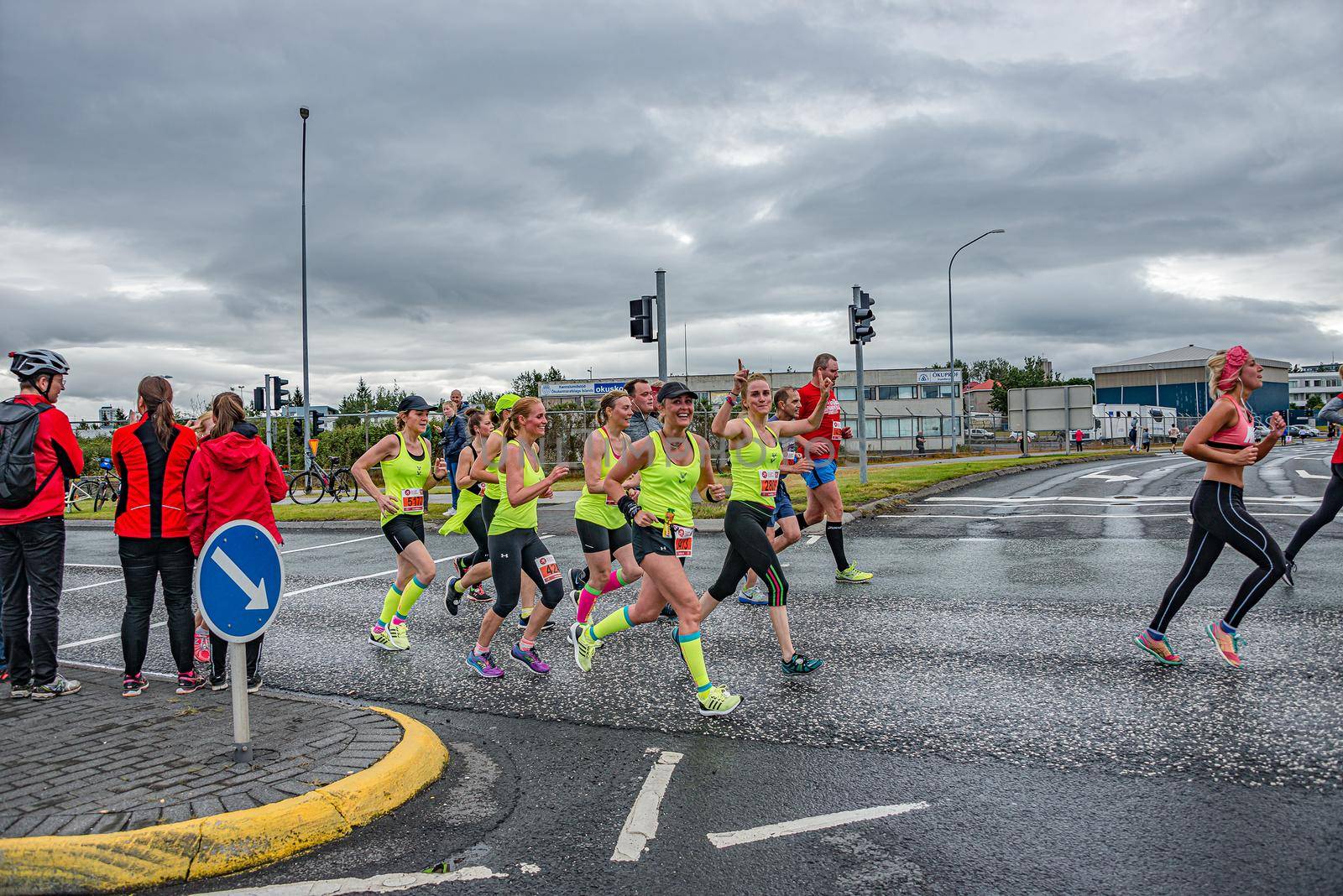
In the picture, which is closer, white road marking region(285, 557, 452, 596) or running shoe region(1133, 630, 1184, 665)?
running shoe region(1133, 630, 1184, 665)

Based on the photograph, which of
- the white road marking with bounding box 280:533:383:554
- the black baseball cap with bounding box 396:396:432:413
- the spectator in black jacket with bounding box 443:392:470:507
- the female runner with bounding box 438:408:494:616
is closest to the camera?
the black baseball cap with bounding box 396:396:432:413

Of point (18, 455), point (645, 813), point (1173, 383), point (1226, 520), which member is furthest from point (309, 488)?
point (1173, 383)

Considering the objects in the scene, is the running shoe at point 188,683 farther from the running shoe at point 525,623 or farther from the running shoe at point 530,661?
the running shoe at point 525,623

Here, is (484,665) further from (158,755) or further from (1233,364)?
(1233,364)

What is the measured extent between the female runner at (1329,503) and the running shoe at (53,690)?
934 cm

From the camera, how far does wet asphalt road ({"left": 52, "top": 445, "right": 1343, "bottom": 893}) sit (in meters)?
3.39

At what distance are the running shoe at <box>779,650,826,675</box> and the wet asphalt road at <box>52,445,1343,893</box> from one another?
0.08 metres

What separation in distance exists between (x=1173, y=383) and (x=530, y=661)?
117511mm

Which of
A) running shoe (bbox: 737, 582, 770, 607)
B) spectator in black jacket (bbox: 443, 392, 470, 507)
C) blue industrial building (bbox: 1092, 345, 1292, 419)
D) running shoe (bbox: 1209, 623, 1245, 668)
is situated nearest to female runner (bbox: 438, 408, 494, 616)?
running shoe (bbox: 737, 582, 770, 607)

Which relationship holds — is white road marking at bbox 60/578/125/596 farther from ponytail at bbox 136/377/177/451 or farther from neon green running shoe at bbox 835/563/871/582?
neon green running shoe at bbox 835/563/871/582

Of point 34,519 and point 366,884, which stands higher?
point 34,519

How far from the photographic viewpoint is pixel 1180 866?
3.26 meters

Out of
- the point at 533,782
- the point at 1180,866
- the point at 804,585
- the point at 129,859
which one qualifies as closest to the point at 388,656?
the point at 533,782

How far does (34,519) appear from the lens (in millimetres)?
5785
